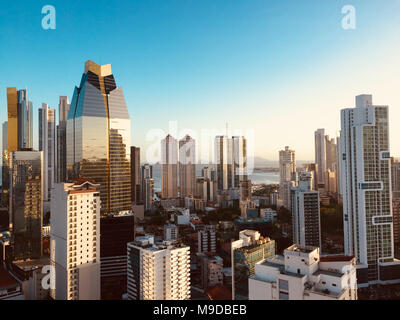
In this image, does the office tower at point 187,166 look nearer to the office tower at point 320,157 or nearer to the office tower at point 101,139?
the office tower at point 101,139

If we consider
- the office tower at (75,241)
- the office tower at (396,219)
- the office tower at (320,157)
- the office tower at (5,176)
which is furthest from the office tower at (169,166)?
the office tower at (396,219)

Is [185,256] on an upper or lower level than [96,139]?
lower

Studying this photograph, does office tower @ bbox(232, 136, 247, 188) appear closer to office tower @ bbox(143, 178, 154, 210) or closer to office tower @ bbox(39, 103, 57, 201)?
office tower @ bbox(143, 178, 154, 210)

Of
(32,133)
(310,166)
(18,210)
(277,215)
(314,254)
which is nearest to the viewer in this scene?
(314,254)

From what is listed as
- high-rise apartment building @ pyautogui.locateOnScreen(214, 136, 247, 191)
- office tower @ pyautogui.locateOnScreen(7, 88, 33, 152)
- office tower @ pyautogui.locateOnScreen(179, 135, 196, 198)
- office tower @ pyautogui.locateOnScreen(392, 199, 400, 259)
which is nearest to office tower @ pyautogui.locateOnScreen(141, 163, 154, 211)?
office tower @ pyautogui.locateOnScreen(179, 135, 196, 198)
